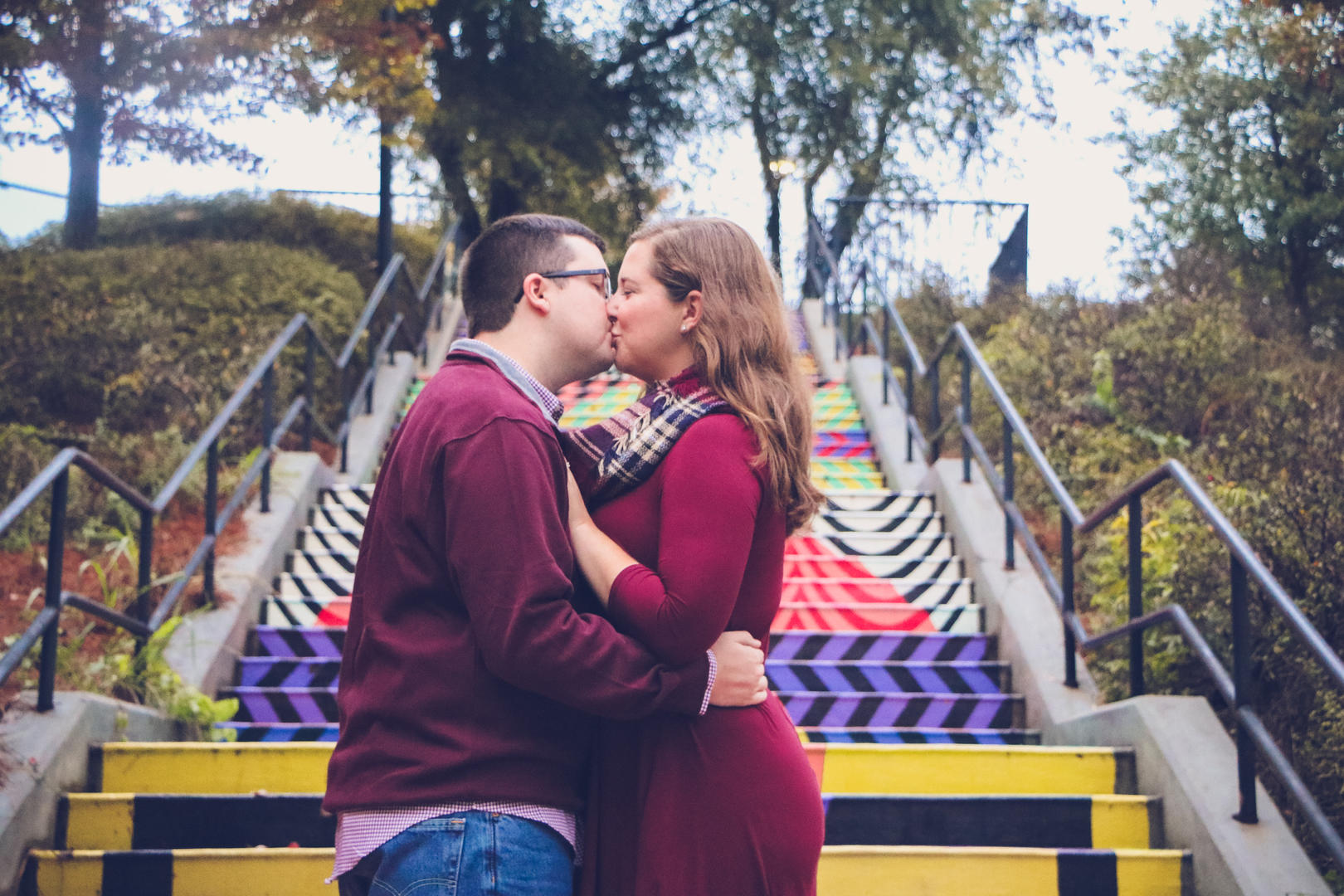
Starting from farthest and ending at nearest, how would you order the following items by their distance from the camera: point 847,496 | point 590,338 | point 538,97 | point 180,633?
point 538,97
point 847,496
point 180,633
point 590,338

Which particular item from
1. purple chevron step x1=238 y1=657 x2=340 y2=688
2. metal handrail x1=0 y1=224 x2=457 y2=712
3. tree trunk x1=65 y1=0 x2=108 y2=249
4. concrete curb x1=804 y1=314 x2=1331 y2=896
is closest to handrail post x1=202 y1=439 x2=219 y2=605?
metal handrail x1=0 y1=224 x2=457 y2=712

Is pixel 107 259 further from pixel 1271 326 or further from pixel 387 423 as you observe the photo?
pixel 1271 326

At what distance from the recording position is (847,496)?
6.96 meters

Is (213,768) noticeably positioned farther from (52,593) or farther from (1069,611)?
(1069,611)

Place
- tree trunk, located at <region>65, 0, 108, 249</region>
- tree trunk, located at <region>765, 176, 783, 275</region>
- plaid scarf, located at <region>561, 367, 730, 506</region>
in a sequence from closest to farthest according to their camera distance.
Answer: plaid scarf, located at <region>561, 367, 730, 506</region>, tree trunk, located at <region>65, 0, 108, 249</region>, tree trunk, located at <region>765, 176, 783, 275</region>

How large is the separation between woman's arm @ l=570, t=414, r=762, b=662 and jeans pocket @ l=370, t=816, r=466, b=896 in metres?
0.40

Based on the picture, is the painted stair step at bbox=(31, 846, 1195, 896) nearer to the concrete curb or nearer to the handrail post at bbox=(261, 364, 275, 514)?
the concrete curb

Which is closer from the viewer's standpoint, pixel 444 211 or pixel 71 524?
pixel 71 524

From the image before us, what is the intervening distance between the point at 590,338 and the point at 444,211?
12967mm

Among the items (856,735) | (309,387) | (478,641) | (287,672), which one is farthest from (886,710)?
(309,387)

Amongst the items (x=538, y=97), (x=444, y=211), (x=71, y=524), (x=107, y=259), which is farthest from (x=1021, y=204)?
(x=71, y=524)

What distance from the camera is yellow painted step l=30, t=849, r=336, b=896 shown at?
3336mm

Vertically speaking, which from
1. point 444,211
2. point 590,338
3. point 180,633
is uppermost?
point 444,211

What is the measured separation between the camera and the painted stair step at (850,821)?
11.7ft
